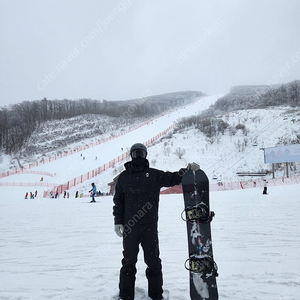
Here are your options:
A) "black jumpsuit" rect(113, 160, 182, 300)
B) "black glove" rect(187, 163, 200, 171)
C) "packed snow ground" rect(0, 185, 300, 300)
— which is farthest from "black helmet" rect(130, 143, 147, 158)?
"packed snow ground" rect(0, 185, 300, 300)

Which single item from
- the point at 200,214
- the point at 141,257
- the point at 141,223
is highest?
the point at 200,214

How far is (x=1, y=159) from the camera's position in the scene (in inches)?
1938

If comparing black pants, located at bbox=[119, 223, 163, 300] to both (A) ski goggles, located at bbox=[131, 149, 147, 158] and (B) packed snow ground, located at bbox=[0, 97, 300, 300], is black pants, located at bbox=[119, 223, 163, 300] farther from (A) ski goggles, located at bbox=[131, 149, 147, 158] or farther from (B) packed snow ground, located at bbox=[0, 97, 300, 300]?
(A) ski goggles, located at bbox=[131, 149, 147, 158]

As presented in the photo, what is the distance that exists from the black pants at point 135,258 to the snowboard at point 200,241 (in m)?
0.43

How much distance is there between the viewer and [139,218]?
2.56 meters

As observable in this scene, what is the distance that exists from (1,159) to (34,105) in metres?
37.2

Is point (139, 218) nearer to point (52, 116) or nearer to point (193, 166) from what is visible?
point (193, 166)

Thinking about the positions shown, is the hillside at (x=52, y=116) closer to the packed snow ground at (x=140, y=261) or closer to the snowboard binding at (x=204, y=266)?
the packed snow ground at (x=140, y=261)

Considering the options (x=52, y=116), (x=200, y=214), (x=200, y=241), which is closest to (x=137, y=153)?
(x=200, y=214)

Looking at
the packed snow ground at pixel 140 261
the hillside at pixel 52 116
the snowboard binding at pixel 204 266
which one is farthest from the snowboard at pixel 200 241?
the hillside at pixel 52 116

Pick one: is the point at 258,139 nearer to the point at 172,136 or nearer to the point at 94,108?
the point at 172,136

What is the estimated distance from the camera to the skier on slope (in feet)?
8.38

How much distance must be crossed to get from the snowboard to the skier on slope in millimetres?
233

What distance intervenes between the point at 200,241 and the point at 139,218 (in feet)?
2.37
